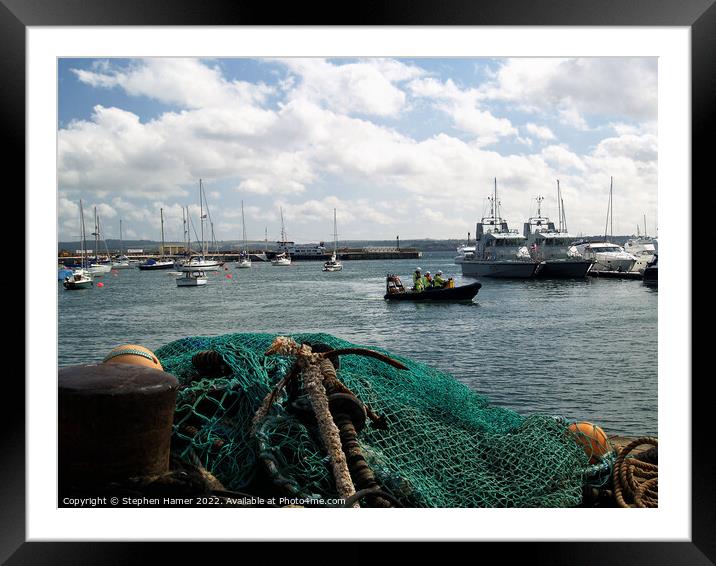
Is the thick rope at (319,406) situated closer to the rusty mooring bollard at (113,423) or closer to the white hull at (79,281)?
the rusty mooring bollard at (113,423)

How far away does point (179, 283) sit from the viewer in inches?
794

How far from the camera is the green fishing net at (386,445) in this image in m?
3.02

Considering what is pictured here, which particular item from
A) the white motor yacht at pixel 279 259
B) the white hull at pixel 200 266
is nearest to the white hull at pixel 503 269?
the white motor yacht at pixel 279 259

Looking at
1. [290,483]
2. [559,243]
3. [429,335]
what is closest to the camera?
[290,483]

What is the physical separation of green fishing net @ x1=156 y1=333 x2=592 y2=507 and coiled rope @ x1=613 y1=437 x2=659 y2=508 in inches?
7.0

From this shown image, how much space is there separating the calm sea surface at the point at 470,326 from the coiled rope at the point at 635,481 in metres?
3.82

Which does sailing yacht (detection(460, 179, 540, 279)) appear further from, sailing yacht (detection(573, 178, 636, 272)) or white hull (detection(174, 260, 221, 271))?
white hull (detection(174, 260, 221, 271))

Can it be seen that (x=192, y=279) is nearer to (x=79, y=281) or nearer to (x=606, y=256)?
(x=79, y=281)
